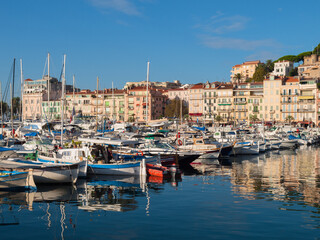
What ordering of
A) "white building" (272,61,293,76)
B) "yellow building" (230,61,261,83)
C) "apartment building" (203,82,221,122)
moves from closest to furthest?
"apartment building" (203,82,221,122), "white building" (272,61,293,76), "yellow building" (230,61,261,83)

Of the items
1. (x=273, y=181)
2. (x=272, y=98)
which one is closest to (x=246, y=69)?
(x=272, y=98)

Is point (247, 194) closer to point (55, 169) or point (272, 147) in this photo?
point (55, 169)

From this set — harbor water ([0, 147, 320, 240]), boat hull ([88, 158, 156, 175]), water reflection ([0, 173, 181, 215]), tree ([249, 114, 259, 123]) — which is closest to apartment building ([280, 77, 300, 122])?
tree ([249, 114, 259, 123])

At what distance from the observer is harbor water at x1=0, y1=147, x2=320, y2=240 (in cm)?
1499

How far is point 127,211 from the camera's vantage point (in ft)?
60.4

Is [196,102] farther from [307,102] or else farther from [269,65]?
[269,65]

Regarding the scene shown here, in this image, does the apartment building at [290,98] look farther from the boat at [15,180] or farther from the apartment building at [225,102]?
the boat at [15,180]

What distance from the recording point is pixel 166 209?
18.8 m

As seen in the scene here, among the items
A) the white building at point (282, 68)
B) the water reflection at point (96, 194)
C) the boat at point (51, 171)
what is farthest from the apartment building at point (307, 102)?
the boat at point (51, 171)

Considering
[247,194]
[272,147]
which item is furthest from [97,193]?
[272,147]

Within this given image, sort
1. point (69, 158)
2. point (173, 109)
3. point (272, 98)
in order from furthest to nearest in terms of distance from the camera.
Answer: point (173, 109)
point (272, 98)
point (69, 158)

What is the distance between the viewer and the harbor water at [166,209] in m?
15.0

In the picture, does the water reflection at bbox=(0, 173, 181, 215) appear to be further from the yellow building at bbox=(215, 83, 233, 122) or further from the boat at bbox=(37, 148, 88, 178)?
the yellow building at bbox=(215, 83, 233, 122)

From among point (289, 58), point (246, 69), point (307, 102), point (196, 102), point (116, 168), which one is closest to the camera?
point (116, 168)
